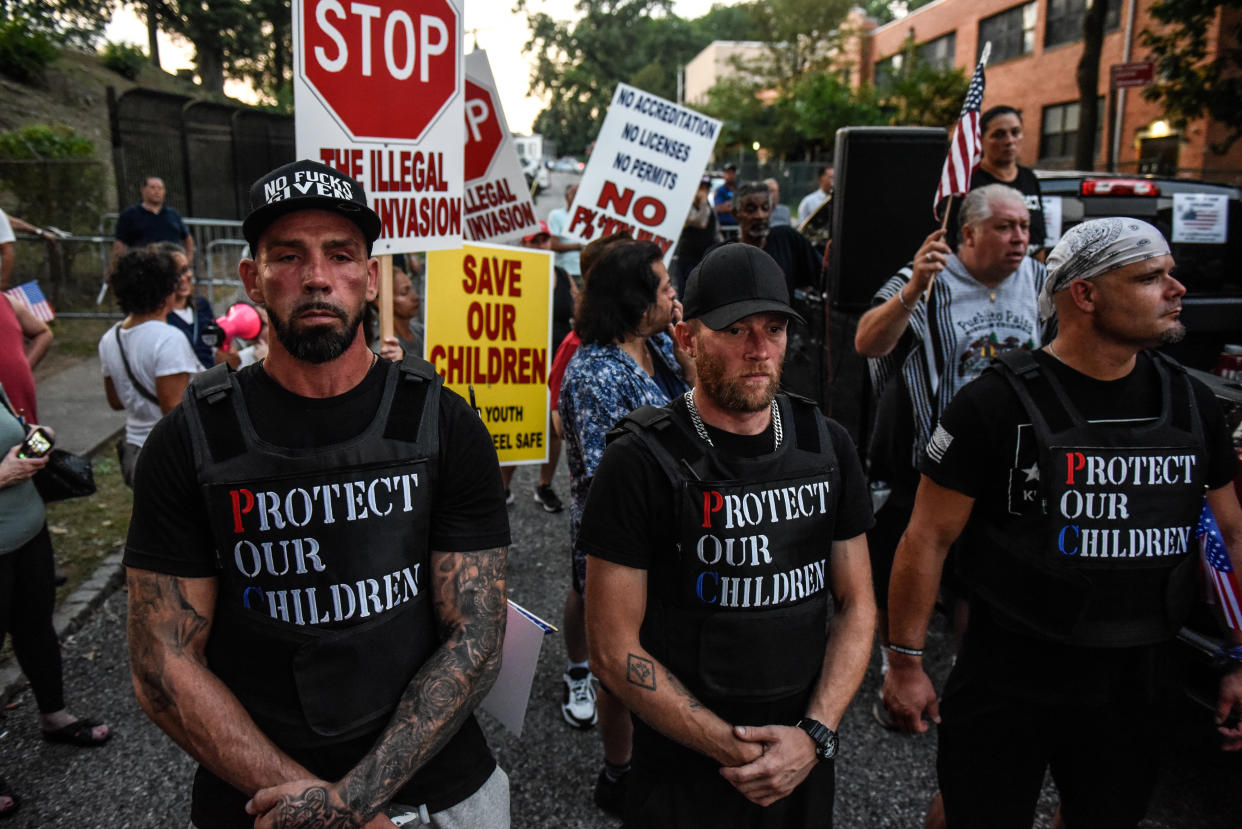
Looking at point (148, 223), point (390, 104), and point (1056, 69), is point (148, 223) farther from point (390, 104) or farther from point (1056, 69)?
point (1056, 69)

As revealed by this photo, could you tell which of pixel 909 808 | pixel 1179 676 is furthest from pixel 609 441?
pixel 1179 676

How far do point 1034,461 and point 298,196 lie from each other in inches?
78.1

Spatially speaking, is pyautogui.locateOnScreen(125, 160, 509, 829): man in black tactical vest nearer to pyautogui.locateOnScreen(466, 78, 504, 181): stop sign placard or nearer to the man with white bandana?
the man with white bandana

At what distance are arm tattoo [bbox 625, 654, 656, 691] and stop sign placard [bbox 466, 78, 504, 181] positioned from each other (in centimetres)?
373

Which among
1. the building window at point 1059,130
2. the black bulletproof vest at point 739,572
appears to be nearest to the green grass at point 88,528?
the black bulletproof vest at point 739,572

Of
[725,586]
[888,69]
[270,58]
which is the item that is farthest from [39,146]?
[888,69]

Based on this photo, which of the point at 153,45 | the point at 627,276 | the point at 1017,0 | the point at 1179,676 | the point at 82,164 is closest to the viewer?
the point at 1179,676

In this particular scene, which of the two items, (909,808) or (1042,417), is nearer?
(1042,417)

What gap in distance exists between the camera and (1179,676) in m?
2.94

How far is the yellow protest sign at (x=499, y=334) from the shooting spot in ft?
14.1

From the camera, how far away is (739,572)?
6.78ft

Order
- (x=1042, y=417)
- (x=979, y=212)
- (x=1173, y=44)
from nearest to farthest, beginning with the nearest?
1. (x=1042, y=417)
2. (x=979, y=212)
3. (x=1173, y=44)

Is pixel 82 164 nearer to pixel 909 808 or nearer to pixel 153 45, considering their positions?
pixel 909 808

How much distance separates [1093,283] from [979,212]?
128 cm
